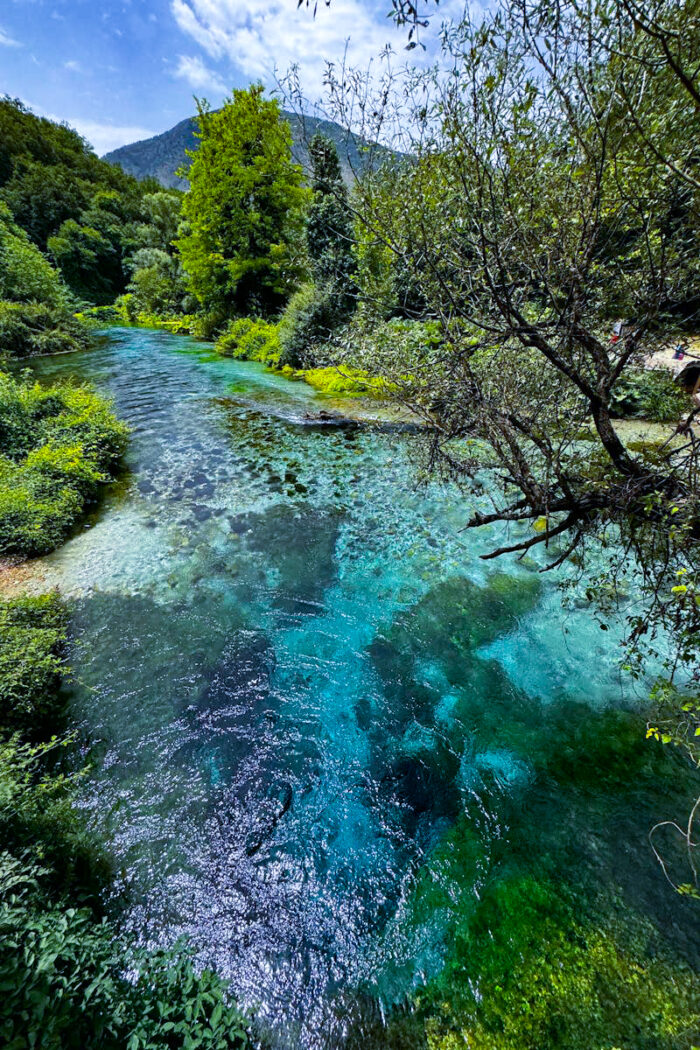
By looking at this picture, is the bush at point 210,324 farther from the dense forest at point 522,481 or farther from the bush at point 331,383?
the dense forest at point 522,481

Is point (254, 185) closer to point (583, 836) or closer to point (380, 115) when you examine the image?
point (380, 115)

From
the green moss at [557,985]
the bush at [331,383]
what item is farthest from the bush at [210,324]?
the green moss at [557,985]

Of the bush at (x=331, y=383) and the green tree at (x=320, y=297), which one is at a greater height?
the green tree at (x=320, y=297)

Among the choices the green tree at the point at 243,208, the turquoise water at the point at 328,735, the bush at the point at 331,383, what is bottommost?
the turquoise water at the point at 328,735

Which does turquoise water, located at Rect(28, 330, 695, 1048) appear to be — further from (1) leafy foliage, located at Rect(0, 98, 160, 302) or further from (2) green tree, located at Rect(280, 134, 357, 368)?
(1) leafy foliage, located at Rect(0, 98, 160, 302)

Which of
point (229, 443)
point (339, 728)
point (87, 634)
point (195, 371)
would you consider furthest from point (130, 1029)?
point (195, 371)

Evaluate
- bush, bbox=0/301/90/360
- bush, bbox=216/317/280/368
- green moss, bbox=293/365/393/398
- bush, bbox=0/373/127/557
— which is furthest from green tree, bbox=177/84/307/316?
bush, bbox=0/373/127/557
